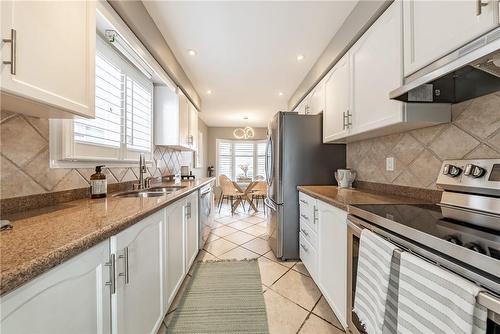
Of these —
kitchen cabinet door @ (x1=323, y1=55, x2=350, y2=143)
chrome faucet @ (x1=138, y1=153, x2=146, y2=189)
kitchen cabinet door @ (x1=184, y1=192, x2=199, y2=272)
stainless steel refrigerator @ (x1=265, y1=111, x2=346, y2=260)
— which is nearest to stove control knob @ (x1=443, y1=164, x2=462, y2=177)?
kitchen cabinet door @ (x1=323, y1=55, x2=350, y2=143)

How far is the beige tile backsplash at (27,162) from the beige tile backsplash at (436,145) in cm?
229

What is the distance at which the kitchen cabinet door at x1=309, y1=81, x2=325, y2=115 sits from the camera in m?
2.52

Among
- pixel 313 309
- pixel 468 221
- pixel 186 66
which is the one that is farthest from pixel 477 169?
pixel 186 66

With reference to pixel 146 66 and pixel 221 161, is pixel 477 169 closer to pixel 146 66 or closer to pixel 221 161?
pixel 146 66

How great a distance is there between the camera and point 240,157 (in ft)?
23.7

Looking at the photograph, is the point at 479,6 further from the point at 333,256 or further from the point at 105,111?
the point at 105,111

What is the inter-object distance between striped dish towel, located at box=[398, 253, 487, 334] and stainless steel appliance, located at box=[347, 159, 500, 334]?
26 mm

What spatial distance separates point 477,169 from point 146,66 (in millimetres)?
2538

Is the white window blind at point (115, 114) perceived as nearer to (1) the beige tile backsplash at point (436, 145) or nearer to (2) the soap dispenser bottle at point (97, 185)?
(2) the soap dispenser bottle at point (97, 185)

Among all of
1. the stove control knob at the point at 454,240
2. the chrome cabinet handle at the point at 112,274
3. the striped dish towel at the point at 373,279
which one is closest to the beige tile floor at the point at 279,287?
the striped dish towel at the point at 373,279

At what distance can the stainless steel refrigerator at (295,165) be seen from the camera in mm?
2465

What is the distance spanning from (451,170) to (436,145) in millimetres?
359

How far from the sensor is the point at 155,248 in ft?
4.03

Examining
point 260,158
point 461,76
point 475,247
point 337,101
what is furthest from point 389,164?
point 260,158
